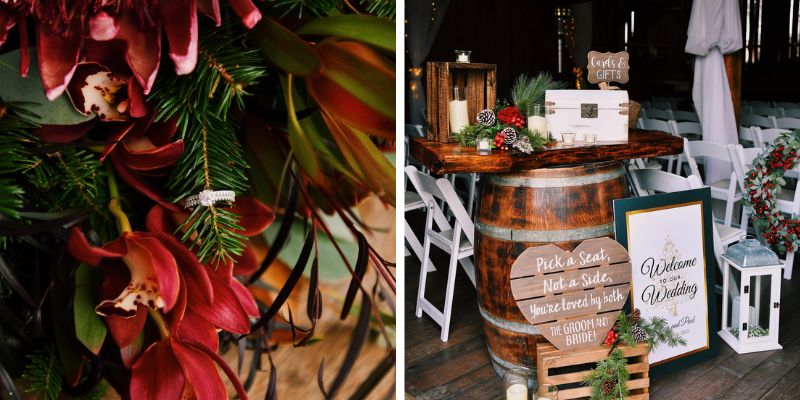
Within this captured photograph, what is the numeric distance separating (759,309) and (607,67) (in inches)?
48.1

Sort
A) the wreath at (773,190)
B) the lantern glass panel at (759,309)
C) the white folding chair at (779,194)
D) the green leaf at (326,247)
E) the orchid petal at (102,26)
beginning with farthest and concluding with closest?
the white folding chair at (779,194)
the wreath at (773,190)
the lantern glass panel at (759,309)
the green leaf at (326,247)
the orchid petal at (102,26)

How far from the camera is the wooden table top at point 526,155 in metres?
2.08

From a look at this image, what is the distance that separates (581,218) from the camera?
2141mm

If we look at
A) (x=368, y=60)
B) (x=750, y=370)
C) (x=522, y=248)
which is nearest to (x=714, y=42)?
(x=750, y=370)

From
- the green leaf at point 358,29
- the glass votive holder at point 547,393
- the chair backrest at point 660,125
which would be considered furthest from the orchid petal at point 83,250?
the chair backrest at point 660,125

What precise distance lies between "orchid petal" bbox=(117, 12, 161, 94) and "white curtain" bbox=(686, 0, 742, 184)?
485 cm

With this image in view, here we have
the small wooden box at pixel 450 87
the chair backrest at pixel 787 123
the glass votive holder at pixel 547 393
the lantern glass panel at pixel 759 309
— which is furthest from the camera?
the chair backrest at pixel 787 123

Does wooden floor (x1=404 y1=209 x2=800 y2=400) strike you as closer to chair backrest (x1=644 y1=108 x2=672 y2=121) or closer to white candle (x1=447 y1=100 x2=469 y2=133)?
white candle (x1=447 y1=100 x2=469 y2=133)

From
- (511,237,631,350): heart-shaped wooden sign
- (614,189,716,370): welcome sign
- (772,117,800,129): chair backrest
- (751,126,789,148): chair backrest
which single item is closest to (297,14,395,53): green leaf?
(511,237,631,350): heart-shaped wooden sign

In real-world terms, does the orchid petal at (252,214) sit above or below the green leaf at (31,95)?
below

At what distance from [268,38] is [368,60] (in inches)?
3.4

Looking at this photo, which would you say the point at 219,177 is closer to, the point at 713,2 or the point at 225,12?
the point at 225,12

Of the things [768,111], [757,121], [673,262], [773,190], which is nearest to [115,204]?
[673,262]

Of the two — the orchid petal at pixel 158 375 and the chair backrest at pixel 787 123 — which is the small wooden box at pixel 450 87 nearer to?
the orchid petal at pixel 158 375
